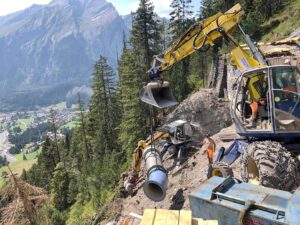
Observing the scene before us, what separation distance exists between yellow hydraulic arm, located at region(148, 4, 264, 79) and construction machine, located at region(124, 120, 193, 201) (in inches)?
120

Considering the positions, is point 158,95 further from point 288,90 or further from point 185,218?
point 185,218

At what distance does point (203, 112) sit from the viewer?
2527 centimetres

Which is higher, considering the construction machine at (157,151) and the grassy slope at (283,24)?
the grassy slope at (283,24)

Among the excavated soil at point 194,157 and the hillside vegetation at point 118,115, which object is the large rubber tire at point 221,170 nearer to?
the excavated soil at point 194,157

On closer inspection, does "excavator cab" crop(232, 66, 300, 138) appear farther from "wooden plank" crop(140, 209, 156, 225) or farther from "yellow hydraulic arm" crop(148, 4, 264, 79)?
"wooden plank" crop(140, 209, 156, 225)

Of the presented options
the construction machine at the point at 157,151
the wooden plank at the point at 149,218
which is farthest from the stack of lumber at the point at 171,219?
the construction machine at the point at 157,151

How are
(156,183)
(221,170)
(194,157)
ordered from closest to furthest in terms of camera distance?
(221,170) < (156,183) < (194,157)

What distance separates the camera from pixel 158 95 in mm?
17016

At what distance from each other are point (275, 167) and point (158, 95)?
768 cm

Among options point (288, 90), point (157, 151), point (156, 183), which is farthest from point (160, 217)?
point (157, 151)

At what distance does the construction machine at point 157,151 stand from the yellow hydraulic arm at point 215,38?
305cm

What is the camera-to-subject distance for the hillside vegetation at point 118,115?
107 feet

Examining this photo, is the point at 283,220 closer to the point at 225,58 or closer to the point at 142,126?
the point at 225,58

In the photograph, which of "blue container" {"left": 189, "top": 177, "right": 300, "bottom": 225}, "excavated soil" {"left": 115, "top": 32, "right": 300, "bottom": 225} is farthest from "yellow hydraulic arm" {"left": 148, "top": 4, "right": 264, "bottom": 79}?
"blue container" {"left": 189, "top": 177, "right": 300, "bottom": 225}
